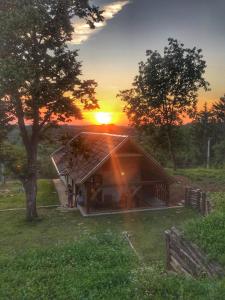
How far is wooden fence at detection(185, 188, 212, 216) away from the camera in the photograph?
927 inches

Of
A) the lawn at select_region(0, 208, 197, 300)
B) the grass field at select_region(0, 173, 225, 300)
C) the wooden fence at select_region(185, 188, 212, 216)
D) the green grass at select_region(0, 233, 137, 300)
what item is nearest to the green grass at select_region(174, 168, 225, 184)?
the wooden fence at select_region(185, 188, 212, 216)

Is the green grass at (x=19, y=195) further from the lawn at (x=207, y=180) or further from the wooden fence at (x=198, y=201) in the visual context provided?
the lawn at (x=207, y=180)

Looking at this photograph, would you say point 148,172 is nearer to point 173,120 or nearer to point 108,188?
point 108,188

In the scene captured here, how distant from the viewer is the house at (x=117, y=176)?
25141 mm

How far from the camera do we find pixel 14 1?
63.8 feet

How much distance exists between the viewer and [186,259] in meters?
11.4

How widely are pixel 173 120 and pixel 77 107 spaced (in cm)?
2052

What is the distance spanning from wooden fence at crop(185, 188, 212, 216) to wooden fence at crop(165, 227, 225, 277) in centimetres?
1046

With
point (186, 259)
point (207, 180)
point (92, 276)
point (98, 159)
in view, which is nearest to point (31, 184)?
point (98, 159)

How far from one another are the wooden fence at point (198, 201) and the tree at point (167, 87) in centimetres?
1633

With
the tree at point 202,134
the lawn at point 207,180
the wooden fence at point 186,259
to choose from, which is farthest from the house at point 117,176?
the tree at point 202,134

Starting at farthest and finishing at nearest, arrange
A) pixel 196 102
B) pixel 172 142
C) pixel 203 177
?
pixel 172 142
pixel 196 102
pixel 203 177

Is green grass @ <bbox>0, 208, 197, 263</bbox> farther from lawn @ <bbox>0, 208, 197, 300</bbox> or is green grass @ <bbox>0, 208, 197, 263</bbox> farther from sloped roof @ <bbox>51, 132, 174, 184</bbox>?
lawn @ <bbox>0, 208, 197, 300</bbox>

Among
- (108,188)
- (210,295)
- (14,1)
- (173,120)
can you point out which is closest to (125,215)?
(108,188)
